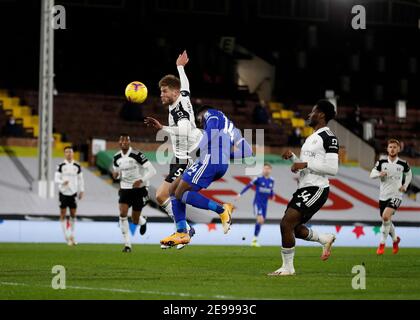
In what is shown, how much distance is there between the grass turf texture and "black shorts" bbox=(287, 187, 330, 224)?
37.3 inches

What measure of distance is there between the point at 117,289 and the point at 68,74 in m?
29.0

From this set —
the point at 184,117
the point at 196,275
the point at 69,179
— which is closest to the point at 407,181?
the point at 184,117

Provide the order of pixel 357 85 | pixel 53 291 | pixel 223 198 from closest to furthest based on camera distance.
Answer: pixel 53 291 < pixel 223 198 < pixel 357 85

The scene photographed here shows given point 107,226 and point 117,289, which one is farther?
point 107,226

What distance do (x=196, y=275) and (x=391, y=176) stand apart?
314 inches

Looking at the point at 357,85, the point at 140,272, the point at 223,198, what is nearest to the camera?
the point at 140,272

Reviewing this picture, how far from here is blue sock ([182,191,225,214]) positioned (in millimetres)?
16453

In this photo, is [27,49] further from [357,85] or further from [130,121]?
[357,85]

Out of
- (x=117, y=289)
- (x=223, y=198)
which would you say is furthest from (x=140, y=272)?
(x=223, y=198)

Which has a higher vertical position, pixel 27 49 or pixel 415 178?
pixel 27 49

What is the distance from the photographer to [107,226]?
2900 cm

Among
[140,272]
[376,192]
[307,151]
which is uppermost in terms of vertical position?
[307,151]

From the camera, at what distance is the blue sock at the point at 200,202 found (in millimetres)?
16453

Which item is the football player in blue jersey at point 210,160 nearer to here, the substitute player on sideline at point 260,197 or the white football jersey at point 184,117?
the white football jersey at point 184,117
